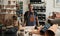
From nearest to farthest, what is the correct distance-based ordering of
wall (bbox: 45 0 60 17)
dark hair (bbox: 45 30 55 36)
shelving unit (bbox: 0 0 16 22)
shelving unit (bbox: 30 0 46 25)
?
shelving unit (bbox: 0 0 16 22) → dark hair (bbox: 45 30 55 36) → shelving unit (bbox: 30 0 46 25) → wall (bbox: 45 0 60 17)

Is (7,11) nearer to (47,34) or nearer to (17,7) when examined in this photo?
(17,7)

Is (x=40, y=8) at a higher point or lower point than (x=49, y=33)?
higher

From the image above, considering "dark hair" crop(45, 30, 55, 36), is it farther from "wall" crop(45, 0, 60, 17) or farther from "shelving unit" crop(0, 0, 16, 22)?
"wall" crop(45, 0, 60, 17)

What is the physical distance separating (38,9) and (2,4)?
399 centimetres

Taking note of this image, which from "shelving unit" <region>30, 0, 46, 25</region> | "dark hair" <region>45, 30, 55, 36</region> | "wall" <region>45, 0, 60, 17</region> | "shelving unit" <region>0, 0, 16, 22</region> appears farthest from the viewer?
"wall" <region>45, 0, 60, 17</region>

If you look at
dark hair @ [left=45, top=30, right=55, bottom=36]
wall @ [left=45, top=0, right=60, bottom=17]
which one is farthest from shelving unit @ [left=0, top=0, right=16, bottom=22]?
wall @ [left=45, top=0, right=60, bottom=17]

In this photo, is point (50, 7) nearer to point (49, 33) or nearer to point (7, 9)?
point (49, 33)

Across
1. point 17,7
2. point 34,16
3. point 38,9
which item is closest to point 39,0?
point 38,9

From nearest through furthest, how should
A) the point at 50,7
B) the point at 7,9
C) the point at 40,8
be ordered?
1. the point at 7,9
2. the point at 40,8
3. the point at 50,7

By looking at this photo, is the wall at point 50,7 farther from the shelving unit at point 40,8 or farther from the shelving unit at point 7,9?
the shelving unit at point 7,9

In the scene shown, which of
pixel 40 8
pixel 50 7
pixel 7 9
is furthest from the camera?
pixel 50 7

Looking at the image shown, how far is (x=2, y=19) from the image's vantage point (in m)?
0.86

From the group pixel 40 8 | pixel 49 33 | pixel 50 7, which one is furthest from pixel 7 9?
pixel 50 7

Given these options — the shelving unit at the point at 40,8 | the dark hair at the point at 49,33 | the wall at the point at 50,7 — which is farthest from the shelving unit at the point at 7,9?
the wall at the point at 50,7
